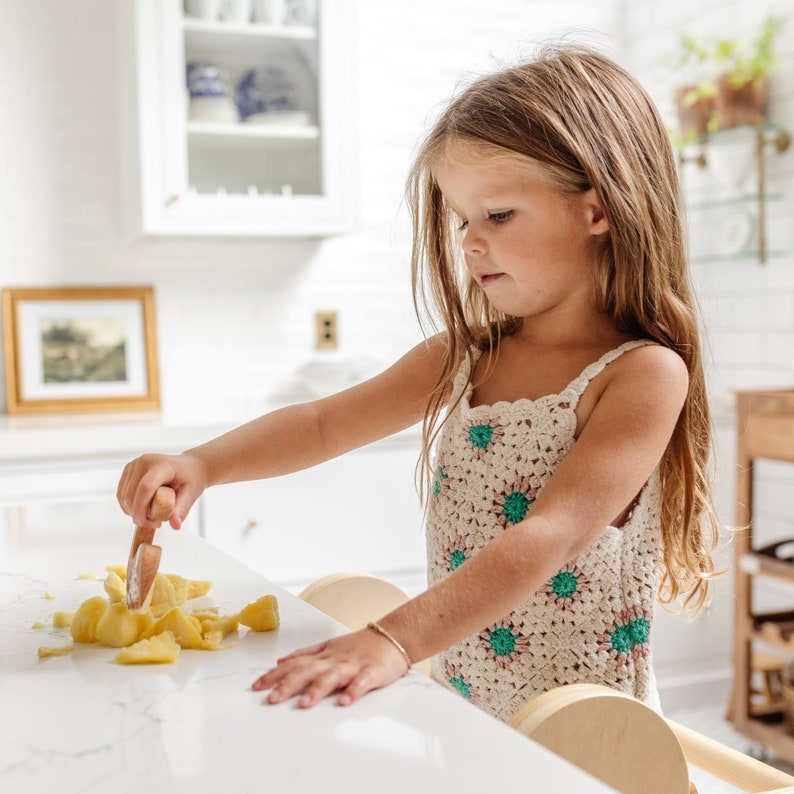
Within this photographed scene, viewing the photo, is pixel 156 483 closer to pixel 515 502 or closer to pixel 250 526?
pixel 515 502

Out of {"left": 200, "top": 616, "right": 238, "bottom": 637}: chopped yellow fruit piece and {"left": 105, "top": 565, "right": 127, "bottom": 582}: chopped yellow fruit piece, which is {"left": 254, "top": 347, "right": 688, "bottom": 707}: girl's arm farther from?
→ {"left": 105, "top": 565, "right": 127, "bottom": 582}: chopped yellow fruit piece

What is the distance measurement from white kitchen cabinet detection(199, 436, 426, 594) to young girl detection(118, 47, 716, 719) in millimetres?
1142

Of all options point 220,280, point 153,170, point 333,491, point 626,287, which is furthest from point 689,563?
point 220,280

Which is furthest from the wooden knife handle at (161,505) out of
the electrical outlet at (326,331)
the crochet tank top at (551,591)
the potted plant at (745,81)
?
the potted plant at (745,81)

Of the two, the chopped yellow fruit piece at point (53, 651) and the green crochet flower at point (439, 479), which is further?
the green crochet flower at point (439, 479)

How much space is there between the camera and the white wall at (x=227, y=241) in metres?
2.77

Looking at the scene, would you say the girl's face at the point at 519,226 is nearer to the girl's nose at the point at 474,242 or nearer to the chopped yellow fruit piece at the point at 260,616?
the girl's nose at the point at 474,242

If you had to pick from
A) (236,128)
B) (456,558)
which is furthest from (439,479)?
(236,128)

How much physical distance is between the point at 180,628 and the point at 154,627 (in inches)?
A: 0.8

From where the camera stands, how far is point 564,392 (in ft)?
3.59

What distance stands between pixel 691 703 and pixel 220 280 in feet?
6.01

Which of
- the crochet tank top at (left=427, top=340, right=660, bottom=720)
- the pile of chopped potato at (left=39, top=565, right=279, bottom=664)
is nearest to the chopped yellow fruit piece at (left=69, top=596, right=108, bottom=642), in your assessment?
the pile of chopped potato at (left=39, top=565, right=279, bottom=664)

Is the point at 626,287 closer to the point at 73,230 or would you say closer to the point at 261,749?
the point at 261,749

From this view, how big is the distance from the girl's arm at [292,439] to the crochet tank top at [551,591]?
157 millimetres
